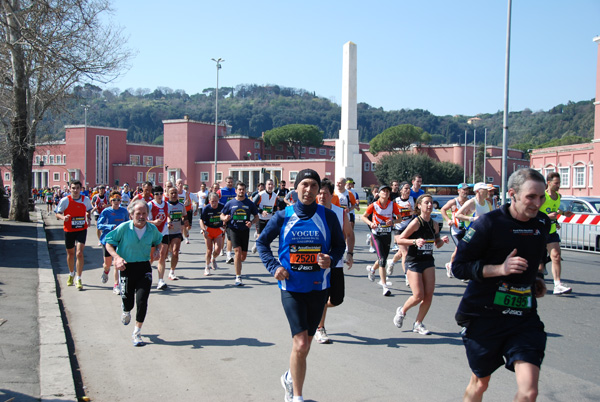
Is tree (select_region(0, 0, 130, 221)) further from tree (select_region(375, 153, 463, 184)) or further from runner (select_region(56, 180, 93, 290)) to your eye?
tree (select_region(375, 153, 463, 184))

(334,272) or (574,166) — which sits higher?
(574,166)

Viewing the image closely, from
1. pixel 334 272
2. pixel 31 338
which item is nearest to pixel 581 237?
pixel 334 272

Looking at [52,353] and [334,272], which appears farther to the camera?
[52,353]

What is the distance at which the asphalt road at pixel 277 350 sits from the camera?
4848 millimetres

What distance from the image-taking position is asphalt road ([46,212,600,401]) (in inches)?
191

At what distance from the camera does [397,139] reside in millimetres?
80125

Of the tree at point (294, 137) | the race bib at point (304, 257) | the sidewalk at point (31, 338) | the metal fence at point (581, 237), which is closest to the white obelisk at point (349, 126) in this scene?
the metal fence at point (581, 237)

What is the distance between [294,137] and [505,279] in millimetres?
83203

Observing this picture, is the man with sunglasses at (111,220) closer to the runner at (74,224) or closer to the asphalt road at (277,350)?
the asphalt road at (277,350)

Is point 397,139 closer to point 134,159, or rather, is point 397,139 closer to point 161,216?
point 134,159

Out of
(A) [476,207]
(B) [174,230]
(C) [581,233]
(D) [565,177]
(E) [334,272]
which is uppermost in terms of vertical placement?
(D) [565,177]

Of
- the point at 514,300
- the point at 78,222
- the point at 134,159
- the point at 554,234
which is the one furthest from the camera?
the point at 134,159

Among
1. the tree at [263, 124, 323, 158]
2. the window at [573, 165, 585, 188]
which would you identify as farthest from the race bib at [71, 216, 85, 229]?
the tree at [263, 124, 323, 158]

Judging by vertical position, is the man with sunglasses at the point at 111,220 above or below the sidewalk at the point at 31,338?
above
